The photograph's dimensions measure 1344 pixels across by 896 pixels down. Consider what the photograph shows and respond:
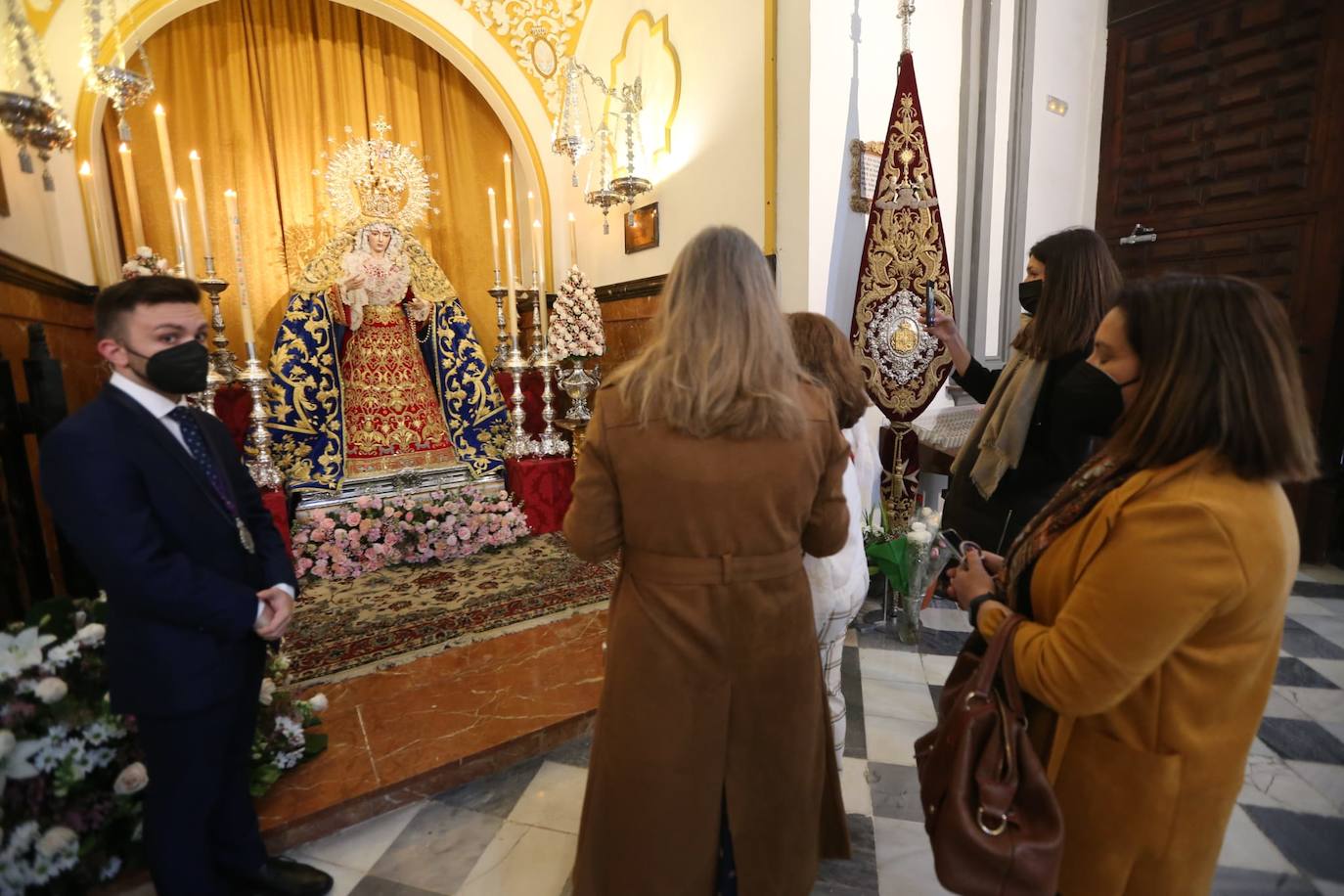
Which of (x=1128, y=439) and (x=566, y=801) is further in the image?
(x=566, y=801)

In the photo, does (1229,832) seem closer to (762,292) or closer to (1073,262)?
(1073,262)

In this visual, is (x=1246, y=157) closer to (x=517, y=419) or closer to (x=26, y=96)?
(x=517, y=419)

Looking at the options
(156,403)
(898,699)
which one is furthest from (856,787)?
(156,403)

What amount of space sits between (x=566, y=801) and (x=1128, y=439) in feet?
6.17

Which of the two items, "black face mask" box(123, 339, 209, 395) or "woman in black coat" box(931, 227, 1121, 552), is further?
"woman in black coat" box(931, 227, 1121, 552)

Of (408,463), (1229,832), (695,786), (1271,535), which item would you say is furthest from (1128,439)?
(408,463)

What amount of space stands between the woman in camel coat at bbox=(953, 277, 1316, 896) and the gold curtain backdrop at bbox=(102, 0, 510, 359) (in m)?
5.12

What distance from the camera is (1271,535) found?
2.97 ft

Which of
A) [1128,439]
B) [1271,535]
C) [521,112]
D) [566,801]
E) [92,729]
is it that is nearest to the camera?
[1271,535]

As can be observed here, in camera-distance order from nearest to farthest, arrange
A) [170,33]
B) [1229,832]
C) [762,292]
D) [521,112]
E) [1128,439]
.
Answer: [1128,439]
[762,292]
[1229,832]
[170,33]
[521,112]

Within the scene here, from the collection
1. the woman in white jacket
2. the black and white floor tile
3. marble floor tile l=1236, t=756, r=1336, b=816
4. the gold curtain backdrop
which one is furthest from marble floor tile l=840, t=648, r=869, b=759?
the gold curtain backdrop

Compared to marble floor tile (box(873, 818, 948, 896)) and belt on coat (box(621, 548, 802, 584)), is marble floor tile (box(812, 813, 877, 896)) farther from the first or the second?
belt on coat (box(621, 548, 802, 584))

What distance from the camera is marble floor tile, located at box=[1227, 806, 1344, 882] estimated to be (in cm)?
176

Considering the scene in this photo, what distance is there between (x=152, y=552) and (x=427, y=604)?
2.09 meters
